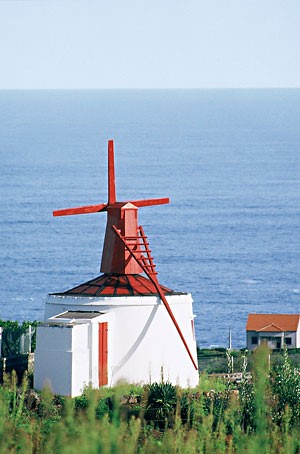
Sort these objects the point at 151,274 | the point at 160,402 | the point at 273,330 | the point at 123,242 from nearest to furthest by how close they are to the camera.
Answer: the point at 160,402, the point at 151,274, the point at 123,242, the point at 273,330

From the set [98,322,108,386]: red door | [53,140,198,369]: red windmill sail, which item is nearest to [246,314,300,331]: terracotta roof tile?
[53,140,198,369]: red windmill sail

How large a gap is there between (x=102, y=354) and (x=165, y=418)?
12.3 metres

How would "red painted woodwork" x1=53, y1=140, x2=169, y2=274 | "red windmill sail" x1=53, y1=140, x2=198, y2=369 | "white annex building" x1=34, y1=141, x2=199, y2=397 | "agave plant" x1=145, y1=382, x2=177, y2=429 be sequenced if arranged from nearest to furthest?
"agave plant" x1=145, y1=382, x2=177, y2=429
"white annex building" x1=34, y1=141, x2=199, y2=397
"red windmill sail" x1=53, y1=140, x2=198, y2=369
"red painted woodwork" x1=53, y1=140, x2=169, y2=274

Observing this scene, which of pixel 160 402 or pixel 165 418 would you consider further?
pixel 160 402

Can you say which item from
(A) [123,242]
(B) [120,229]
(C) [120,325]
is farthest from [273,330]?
(C) [120,325]

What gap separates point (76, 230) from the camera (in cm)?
16712

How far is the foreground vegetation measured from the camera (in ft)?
72.9

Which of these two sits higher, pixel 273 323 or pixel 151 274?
pixel 273 323

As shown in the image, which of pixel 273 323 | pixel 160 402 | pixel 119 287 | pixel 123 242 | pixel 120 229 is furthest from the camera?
pixel 273 323

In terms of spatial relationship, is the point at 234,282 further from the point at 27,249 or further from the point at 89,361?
the point at 89,361

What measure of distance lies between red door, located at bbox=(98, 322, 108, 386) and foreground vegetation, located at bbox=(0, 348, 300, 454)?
46.7 inches

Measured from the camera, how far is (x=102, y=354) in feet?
147

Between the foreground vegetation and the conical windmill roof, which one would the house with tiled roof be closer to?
the foreground vegetation

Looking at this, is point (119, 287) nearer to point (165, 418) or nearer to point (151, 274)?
point (151, 274)
